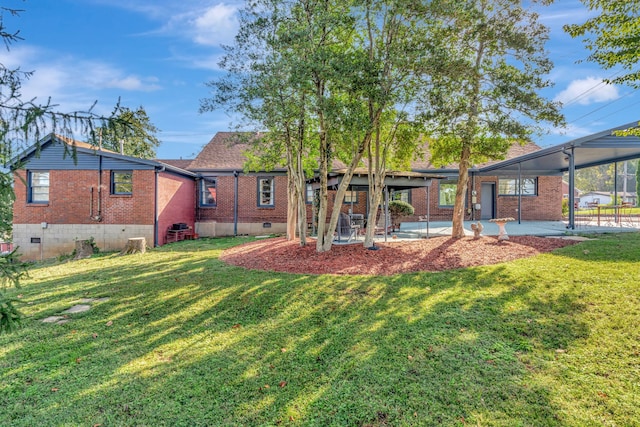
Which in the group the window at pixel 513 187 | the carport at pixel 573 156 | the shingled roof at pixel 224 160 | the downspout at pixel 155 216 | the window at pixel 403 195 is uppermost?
the shingled roof at pixel 224 160

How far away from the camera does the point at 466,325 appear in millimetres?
4363

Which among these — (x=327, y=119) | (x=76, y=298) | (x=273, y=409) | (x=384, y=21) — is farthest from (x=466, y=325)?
(x=384, y=21)

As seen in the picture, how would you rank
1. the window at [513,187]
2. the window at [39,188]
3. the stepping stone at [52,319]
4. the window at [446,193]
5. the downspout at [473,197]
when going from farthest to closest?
1. the window at [513,187]
2. the window at [446,193]
3. the downspout at [473,197]
4. the window at [39,188]
5. the stepping stone at [52,319]

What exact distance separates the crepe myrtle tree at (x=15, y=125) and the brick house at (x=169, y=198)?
6.72 m

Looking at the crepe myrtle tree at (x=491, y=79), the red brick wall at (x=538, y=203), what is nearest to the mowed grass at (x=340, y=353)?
the crepe myrtle tree at (x=491, y=79)

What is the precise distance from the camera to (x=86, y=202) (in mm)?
13102

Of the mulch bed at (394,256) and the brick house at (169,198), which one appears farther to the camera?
the brick house at (169,198)

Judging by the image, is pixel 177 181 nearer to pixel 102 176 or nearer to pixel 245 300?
pixel 102 176

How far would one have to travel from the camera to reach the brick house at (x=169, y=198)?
13.0 meters

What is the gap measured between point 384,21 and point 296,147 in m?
4.41

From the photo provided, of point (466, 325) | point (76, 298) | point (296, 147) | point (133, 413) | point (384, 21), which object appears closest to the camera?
point (133, 413)

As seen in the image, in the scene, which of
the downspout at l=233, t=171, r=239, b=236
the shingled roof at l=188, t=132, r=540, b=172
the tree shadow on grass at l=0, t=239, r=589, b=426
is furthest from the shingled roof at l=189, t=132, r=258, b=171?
the tree shadow on grass at l=0, t=239, r=589, b=426

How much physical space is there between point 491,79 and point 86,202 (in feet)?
50.6

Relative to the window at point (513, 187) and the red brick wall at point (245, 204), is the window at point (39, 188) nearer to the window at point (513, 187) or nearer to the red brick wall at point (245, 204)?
the red brick wall at point (245, 204)
